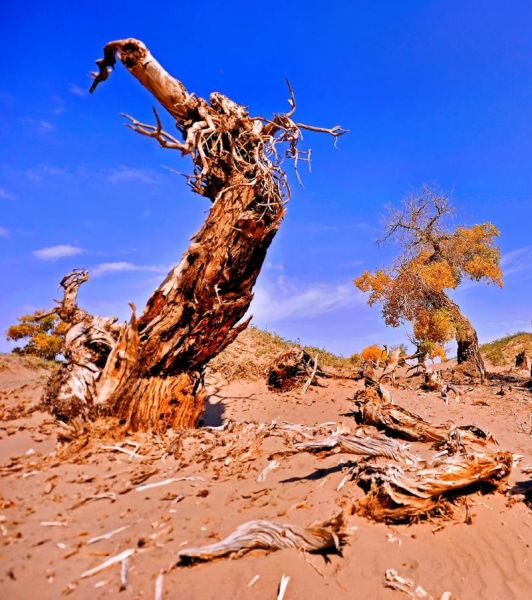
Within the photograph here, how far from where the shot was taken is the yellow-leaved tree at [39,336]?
24.1 m

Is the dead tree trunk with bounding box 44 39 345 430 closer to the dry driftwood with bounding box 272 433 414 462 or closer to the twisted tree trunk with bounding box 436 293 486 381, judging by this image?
the dry driftwood with bounding box 272 433 414 462

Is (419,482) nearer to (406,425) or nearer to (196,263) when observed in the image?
(406,425)

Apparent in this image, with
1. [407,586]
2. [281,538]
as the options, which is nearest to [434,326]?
[407,586]

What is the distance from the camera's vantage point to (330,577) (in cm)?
330

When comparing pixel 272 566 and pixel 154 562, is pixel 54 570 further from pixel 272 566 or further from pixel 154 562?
pixel 272 566

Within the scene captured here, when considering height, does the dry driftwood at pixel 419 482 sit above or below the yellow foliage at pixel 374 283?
below

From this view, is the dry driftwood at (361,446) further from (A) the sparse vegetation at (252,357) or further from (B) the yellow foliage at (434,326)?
(B) the yellow foliage at (434,326)

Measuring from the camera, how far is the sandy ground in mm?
3189

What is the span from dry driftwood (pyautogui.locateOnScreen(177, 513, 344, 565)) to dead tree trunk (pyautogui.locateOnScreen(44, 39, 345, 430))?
323 cm

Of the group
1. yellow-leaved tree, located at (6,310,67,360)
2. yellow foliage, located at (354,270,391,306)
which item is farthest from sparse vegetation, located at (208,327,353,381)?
yellow-leaved tree, located at (6,310,67,360)

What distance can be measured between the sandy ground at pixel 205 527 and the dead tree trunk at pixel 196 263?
74cm

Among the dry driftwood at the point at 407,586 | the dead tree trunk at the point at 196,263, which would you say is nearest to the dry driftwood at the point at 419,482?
the dry driftwood at the point at 407,586

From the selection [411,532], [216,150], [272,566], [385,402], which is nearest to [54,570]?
[272,566]

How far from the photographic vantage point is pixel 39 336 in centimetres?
2461
